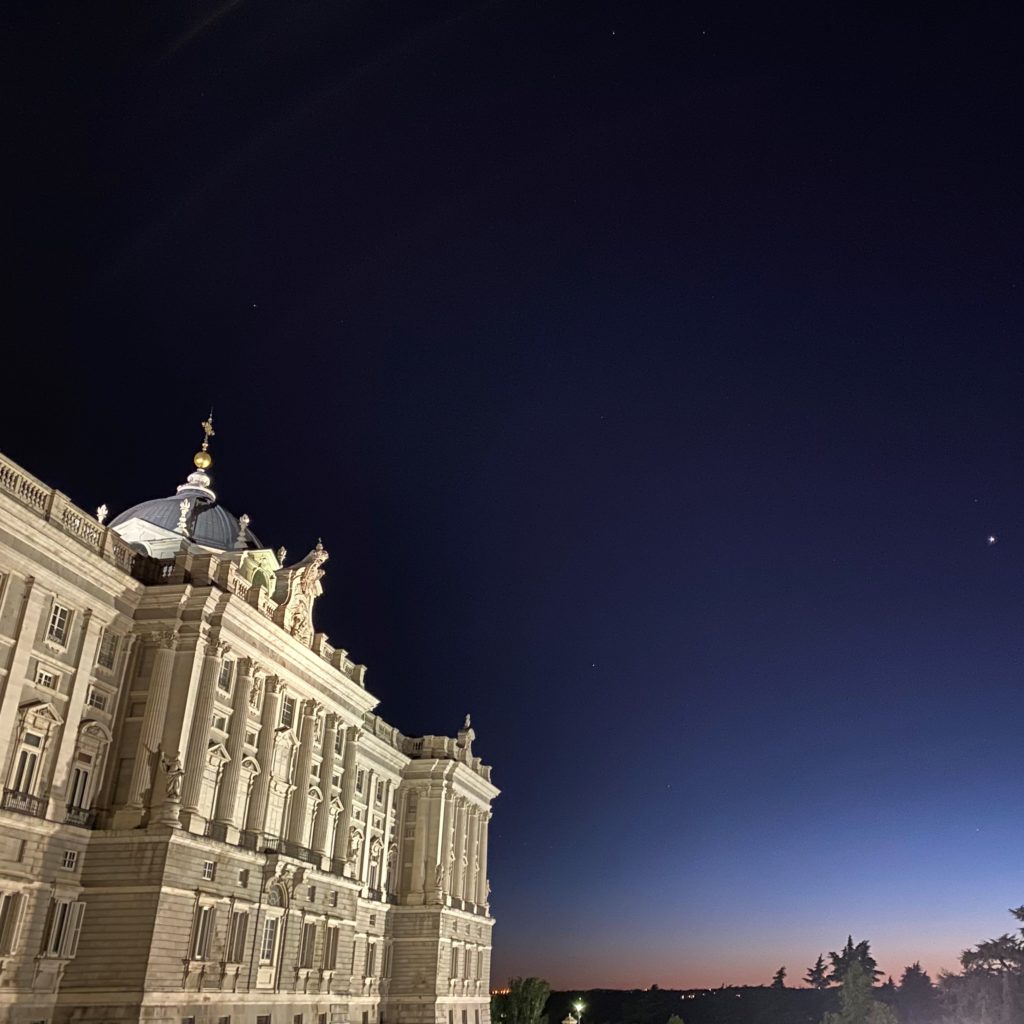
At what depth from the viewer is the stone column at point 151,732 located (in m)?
45.0

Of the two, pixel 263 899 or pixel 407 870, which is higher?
pixel 407 870

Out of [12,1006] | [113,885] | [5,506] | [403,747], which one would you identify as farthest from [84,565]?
[403,747]

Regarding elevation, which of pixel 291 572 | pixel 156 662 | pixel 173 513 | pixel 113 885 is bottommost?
pixel 113 885

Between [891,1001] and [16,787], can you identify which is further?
[891,1001]

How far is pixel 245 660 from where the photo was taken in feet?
173

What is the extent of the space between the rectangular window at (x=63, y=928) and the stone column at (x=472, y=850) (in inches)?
1951

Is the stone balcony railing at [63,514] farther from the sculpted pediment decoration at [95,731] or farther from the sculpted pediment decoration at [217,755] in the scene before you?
the sculpted pediment decoration at [217,755]

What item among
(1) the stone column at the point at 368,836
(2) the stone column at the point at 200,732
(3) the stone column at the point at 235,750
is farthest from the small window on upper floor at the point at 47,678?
(1) the stone column at the point at 368,836

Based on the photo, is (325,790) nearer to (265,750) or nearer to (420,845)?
(265,750)

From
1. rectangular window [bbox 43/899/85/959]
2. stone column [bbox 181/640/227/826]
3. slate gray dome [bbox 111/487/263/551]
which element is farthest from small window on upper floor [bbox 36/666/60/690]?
slate gray dome [bbox 111/487/263/551]

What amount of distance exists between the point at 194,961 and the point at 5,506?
22584 mm

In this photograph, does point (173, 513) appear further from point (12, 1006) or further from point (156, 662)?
point (12, 1006)

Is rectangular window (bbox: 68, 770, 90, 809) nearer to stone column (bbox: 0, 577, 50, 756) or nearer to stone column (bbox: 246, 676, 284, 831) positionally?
stone column (bbox: 0, 577, 50, 756)

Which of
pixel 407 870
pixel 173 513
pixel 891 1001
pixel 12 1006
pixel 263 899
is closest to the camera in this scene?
pixel 12 1006
